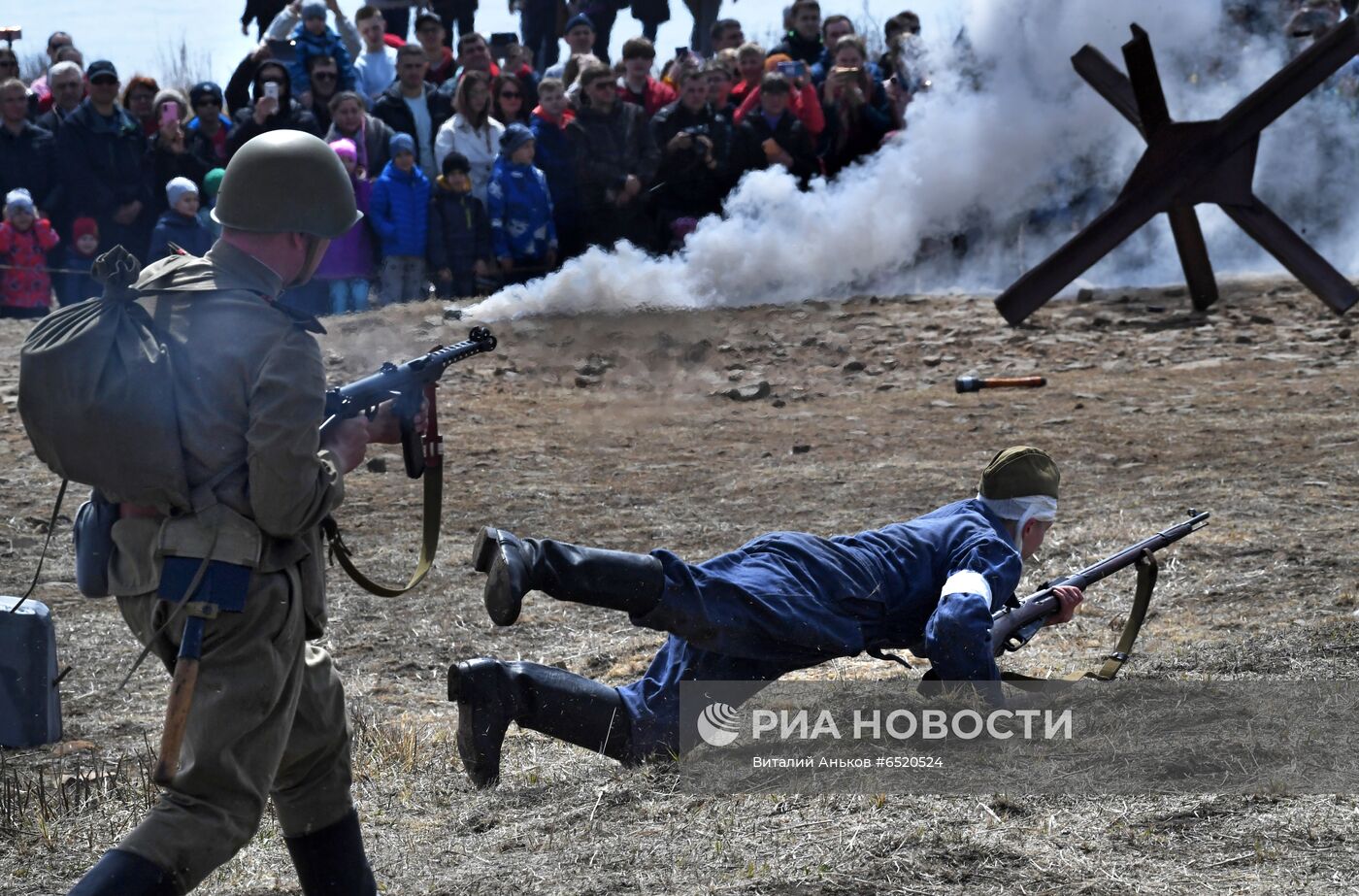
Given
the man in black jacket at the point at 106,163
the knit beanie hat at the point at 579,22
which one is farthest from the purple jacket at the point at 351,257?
the knit beanie hat at the point at 579,22

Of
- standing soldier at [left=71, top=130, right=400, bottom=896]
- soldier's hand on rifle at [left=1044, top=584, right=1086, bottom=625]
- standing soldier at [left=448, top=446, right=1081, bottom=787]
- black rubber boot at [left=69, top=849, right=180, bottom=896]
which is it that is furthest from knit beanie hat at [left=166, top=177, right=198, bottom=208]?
black rubber boot at [left=69, top=849, right=180, bottom=896]

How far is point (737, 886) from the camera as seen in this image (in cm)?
398

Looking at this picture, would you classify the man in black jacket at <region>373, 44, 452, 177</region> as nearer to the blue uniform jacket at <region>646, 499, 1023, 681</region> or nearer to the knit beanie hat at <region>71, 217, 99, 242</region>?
the knit beanie hat at <region>71, 217, 99, 242</region>

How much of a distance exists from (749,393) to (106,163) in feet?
16.4

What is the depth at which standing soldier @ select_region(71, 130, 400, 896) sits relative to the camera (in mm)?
3271

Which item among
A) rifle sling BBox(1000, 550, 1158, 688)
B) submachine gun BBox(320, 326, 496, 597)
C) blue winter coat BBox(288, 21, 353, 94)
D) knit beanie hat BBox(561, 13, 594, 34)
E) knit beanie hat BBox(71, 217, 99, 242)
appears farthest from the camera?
knit beanie hat BBox(561, 13, 594, 34)

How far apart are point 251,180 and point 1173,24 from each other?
35.2 feet

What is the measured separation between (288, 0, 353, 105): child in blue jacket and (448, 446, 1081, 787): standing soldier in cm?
844

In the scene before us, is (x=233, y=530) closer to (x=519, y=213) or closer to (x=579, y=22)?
(x=519, y=213)

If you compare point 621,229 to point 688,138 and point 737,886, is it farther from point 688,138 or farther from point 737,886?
point 737,886

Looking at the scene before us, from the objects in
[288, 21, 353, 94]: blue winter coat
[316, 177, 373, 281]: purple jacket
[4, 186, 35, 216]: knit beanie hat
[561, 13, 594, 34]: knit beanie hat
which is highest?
[561, 13, 594, 34]: knit beanie hat

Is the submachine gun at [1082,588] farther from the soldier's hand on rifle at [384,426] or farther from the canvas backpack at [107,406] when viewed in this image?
the canvas backpack at [107,406]

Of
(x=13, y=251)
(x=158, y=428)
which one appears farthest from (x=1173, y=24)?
(x=158, y=428)

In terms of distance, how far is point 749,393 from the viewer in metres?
11.8
